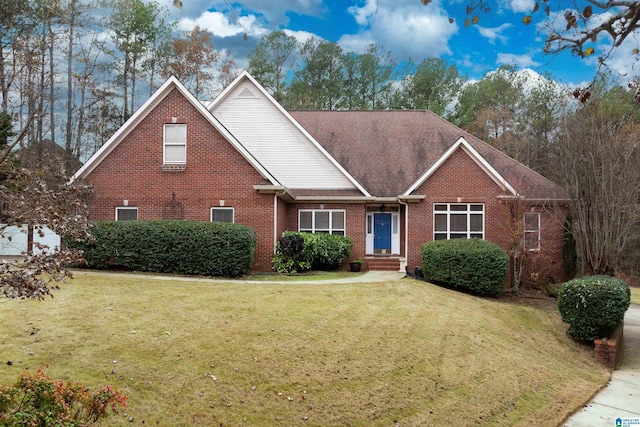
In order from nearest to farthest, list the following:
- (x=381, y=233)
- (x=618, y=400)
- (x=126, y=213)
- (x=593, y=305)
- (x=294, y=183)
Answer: (x=618, y=400) < (x=593, y=305) < (x=126, y=213) < (x=294, y=183) < (x=381, y=233)

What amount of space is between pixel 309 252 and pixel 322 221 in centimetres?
279

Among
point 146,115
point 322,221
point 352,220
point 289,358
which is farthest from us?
point 322,221

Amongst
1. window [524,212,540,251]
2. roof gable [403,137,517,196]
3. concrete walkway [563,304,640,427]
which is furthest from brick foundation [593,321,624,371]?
roof gable [403,137,517,196]

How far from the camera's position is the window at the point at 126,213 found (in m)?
18.5

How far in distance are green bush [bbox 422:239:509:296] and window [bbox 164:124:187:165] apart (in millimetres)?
10013

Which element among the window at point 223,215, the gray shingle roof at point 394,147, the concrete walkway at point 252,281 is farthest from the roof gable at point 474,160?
the window at point 223,215

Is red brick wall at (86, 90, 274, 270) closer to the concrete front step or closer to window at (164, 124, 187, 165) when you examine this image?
window at (164, 124, 187, 165)

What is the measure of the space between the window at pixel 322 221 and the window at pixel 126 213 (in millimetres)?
6632

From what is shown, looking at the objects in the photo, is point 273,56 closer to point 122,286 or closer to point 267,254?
point 267,254

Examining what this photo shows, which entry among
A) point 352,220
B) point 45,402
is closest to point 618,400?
point 45,402

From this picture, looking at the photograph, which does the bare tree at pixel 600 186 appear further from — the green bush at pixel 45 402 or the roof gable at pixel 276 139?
the green bush at pixel 45 402

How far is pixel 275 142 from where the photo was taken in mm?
21531

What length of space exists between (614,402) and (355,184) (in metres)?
13.2

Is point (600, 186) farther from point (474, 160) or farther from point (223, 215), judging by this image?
point (223, 215)
